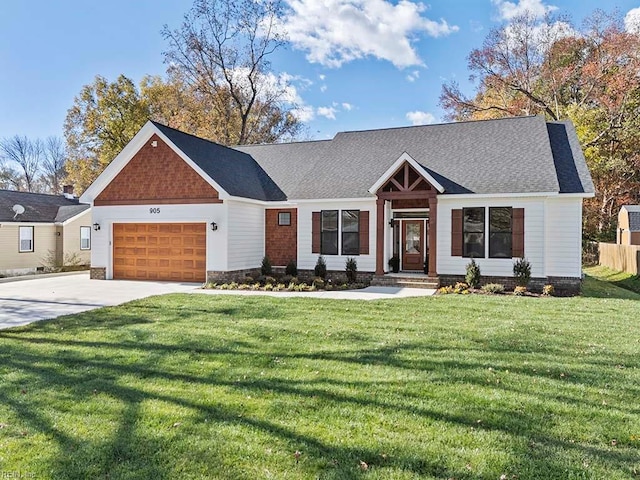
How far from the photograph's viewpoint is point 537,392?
495 cm

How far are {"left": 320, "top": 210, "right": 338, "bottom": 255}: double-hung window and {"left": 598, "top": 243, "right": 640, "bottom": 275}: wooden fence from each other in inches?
512

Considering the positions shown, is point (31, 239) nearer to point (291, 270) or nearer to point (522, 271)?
point (291, 270)

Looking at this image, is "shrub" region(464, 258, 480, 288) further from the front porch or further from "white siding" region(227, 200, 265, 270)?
"white siding" region(227, 200, 265, 270)

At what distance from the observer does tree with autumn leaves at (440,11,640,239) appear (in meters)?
28.5

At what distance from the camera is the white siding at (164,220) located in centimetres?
1522

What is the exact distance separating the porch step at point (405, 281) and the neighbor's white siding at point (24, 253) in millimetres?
16853

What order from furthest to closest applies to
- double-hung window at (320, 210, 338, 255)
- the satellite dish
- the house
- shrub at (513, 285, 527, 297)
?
the satellite dish < double-hung window at (320, 210, 338, 255) < the house < shrub at (513, 285, 527, 297)

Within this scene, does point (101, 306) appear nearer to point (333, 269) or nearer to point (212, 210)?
point (212, 210)

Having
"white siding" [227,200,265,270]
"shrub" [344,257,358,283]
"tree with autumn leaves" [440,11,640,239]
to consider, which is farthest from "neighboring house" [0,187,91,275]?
"tree with autumn leaves" [440,11,640,239]

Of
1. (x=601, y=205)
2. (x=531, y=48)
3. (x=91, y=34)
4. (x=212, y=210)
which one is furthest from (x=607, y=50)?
(x=91, y=34)

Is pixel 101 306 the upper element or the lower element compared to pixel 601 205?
lower

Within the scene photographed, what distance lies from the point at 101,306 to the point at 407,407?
8645mm

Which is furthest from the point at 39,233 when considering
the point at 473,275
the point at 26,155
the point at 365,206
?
the point at 26,155

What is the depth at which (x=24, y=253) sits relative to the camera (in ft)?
69.9
